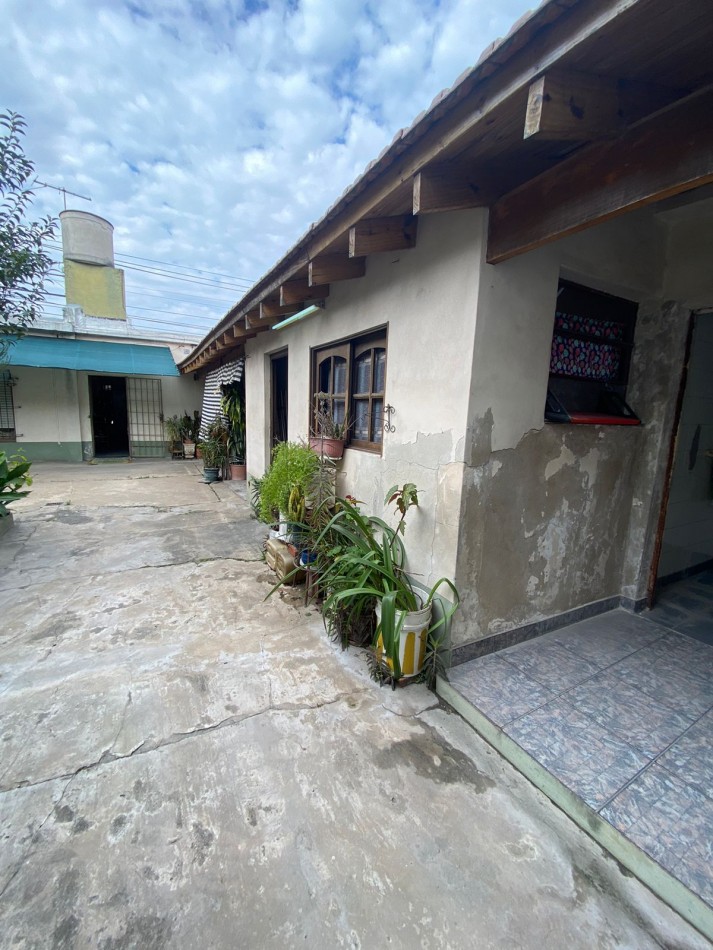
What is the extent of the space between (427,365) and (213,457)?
680 centimetres

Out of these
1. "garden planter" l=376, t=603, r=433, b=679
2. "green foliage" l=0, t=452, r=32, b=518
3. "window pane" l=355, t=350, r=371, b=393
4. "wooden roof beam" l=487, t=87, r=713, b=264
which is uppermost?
"wooden roof beam" l=487, t=87, r=713, b=264

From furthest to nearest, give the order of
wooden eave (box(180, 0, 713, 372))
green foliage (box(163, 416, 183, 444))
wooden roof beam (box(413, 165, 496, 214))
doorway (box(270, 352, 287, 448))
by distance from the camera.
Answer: green foliage (box(163, 416, 183, 444)) < doorway (box(270, 352, 287, 448)) < wooden roof beam (box(413, 165, 496, 214)) < wooden eave (box(180, 0, 713, 372))

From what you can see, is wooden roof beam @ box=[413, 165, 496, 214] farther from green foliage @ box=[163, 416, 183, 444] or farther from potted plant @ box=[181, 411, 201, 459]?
green foliage @ box=[163, 416, 183, 444]

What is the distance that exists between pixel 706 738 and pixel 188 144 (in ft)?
41.0

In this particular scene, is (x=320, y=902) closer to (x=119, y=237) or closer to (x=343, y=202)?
(x=343, y=202)

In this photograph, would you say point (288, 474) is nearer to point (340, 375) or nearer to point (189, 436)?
point (340, 375)

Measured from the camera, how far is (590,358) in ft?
9.07

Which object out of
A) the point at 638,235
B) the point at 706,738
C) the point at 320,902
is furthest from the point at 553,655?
the point at 638,235

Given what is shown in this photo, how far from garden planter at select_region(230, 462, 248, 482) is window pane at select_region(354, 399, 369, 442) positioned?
5314 mm

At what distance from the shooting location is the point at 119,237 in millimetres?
15570

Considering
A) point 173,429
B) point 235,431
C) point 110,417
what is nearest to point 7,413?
point 110,417

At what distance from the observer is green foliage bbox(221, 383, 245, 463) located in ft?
26.9

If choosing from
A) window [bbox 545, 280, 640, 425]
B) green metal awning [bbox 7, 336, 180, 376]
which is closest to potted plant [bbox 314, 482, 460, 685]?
window [bbox 545, 280, 640, 425]

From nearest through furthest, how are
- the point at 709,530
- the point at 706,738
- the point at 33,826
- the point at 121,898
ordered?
the point at 121,898 < the point at 33,826 < the point at 706,738 < the point at 709,530
